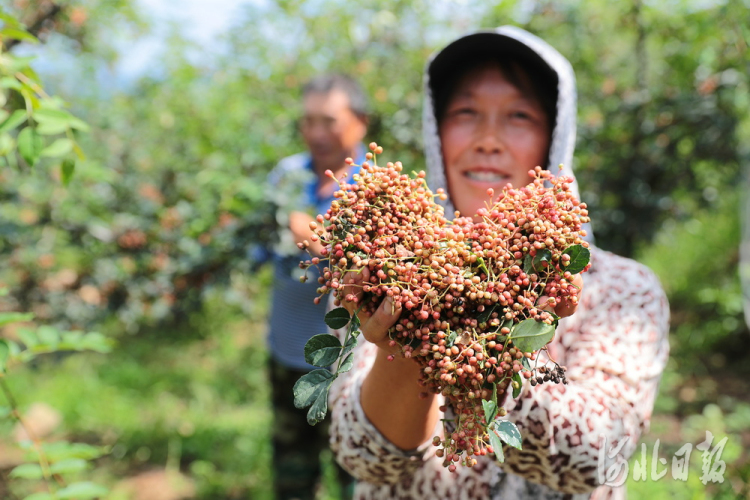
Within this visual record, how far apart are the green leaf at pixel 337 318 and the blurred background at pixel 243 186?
159 cm

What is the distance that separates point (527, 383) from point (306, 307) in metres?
1.84

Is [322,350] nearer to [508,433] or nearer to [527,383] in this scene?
[508,433]

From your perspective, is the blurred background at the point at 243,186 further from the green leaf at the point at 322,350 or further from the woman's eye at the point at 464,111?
the green leaf at the point at 322,350

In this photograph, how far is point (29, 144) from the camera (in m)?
1.15

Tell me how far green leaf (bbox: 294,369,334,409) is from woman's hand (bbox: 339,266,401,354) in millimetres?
92

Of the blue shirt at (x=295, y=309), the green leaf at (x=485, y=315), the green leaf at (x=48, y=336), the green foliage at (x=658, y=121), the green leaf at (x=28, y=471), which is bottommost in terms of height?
the green leaf at (x=28, y=471)

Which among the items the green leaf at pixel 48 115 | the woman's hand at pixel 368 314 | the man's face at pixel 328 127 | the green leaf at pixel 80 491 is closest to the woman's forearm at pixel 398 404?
the woman's hand at pixel 368 314

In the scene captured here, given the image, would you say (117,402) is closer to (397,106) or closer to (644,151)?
(397,106)

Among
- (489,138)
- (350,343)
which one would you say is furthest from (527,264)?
(489,138)

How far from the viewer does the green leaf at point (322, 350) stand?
2.66 ft

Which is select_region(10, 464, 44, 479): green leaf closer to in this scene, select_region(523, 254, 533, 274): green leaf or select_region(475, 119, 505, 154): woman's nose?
select_region(523, 254, 533, 274): green leaf

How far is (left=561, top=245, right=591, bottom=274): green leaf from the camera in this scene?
0.79 metres

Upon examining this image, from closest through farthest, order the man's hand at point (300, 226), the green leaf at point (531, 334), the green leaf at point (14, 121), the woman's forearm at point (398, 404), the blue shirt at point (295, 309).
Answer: the green leaf at point (531, 334), the woman's forearm at point (398, 404), the green leaf at point (14, 121), the man's hand at point (300, 226), the blue shirt at point (295, 309)

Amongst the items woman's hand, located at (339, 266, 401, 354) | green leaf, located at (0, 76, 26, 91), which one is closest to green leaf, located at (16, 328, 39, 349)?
green leaf, located at (0, 76, 26, 91)
